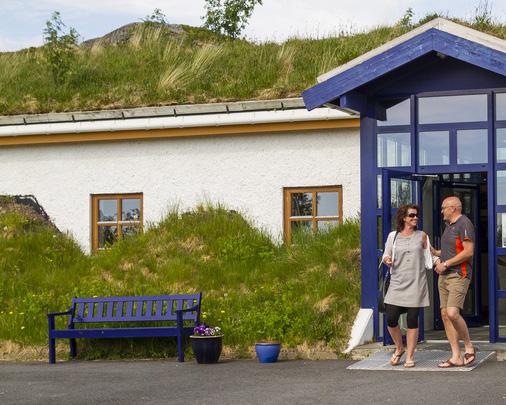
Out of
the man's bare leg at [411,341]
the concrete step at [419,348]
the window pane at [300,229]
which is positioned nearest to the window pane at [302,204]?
the window pane at [300,229]

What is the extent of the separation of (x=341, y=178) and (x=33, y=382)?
7711mm

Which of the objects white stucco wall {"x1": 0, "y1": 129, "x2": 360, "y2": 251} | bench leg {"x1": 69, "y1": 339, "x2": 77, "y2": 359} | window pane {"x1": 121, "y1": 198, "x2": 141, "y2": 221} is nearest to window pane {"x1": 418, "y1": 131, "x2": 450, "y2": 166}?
white stucco wall {"x1": 0, "y1": 129, "x2": 360, "y2": 251}

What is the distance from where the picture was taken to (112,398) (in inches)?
425

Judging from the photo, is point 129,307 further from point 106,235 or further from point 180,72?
point 180,72

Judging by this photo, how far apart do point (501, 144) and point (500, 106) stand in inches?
19.6

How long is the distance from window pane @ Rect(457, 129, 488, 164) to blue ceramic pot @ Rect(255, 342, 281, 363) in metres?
3.45

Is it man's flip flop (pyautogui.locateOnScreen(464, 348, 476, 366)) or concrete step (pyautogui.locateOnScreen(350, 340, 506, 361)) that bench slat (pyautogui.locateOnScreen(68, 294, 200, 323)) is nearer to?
concrete step (pyautogui.locateOnScreen(350, 340, 506, 361))

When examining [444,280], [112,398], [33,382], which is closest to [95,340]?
[33,382]

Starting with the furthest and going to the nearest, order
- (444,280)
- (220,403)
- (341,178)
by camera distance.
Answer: (341,178) < (444,280) < (220,403)

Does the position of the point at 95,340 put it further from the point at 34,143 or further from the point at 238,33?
the point at 238,33

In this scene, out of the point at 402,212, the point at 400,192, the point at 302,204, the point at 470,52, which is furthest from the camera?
the point at 302,204

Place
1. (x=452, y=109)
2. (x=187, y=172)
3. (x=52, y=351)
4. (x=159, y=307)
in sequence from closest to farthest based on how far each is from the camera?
1. (x=452, y=109)
2. (x=52, y=351)
3. (x=159, y=307)
4. (x=187, y=172)

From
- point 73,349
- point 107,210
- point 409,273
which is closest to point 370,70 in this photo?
point 409,273

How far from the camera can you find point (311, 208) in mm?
18719
